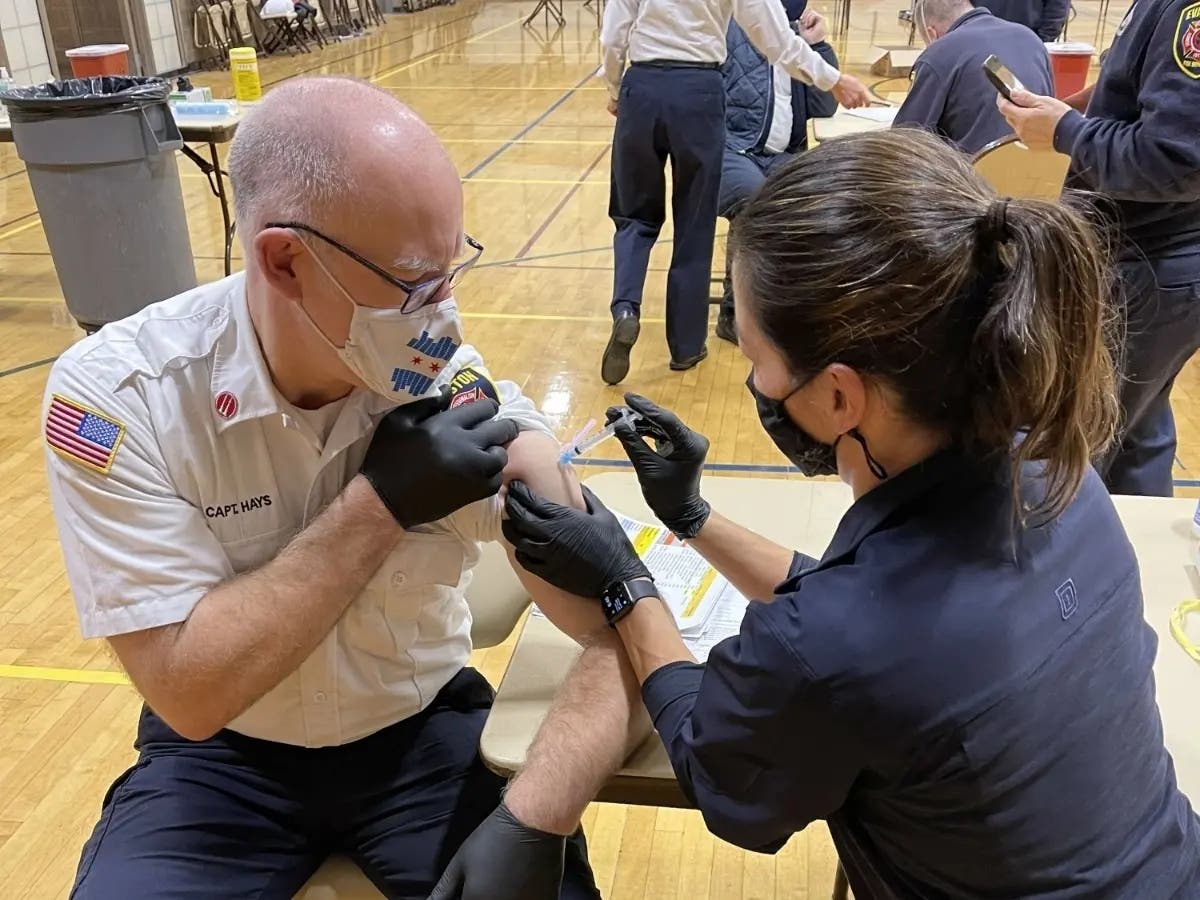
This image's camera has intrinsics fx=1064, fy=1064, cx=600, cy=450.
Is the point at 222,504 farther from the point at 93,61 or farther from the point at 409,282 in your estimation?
the point at 93,61

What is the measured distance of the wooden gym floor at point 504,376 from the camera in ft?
6.75

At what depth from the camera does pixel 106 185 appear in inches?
159

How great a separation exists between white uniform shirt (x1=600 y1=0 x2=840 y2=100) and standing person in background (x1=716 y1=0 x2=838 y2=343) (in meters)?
0.45

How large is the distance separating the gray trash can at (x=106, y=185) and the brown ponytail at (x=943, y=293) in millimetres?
3633

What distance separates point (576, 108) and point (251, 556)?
8.17 metres

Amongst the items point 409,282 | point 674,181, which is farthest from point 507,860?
point 674,181

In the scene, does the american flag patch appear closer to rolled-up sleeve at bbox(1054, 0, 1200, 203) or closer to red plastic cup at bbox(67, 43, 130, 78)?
rolled-up sleeve at bbox(1054, 0, 1200, 203)

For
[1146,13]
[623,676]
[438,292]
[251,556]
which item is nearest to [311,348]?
[438,292]

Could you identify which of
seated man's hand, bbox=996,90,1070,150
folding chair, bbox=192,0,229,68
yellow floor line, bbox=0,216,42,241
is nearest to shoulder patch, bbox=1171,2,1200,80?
seated man's hand, bbox=996,90,1070,150

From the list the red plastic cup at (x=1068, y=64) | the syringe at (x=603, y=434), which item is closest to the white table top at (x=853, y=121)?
the red plastic cup at (x=1068, y=64)

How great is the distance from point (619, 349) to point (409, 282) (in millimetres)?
2722

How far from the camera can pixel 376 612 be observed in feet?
4.76

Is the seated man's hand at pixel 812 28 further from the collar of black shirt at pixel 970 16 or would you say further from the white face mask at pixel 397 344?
the white face mask at pixel 397 344

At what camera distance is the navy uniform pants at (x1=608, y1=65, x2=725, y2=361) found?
12.4ft
